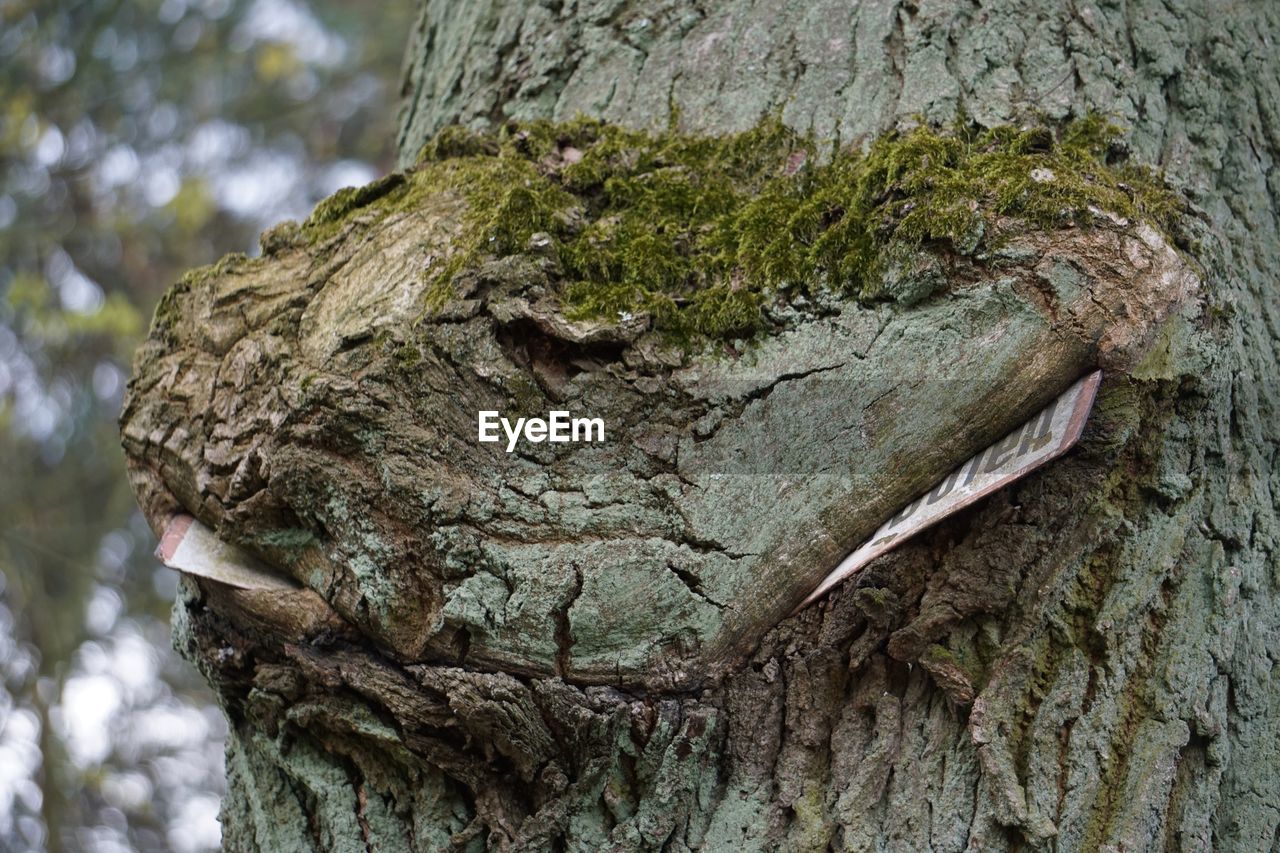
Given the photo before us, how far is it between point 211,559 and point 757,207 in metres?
1.05

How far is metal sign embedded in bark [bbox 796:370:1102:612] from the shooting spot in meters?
1.41

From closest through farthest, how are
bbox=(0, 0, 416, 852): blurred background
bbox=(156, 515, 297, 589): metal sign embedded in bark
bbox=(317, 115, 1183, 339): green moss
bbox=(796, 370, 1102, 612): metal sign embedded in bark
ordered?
bbox=(796, 370, 1102, 612): metal sign embedded in bark, bbox=(317, 115, 1183, 339): green moss, bbox=(156, 515, 297, 589): metal sign embedded in bark, bbox=(0, 0, 416, 852): blurred background

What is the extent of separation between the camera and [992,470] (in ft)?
4.74

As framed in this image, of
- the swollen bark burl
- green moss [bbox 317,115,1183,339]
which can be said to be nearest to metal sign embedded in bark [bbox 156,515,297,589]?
the swollen bark burl

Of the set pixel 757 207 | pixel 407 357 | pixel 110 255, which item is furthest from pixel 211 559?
pixel 110 255

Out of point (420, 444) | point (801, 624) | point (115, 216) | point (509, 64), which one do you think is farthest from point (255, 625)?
point (115, 216)

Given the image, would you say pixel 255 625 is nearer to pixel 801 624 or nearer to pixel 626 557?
pixel 626 557

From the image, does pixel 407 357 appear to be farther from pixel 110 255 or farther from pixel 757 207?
pixel 110 255

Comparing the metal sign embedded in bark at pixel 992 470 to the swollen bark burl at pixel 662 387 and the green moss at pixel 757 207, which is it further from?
the green moss at pixel 757 207

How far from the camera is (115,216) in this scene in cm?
648

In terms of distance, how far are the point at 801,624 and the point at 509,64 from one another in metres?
1.35

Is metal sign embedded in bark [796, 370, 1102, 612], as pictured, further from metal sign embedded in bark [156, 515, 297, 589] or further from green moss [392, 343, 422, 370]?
metal sign embedded in bark [156, 515, 297, 589]

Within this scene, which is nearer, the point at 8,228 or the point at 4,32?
the point at 4,32

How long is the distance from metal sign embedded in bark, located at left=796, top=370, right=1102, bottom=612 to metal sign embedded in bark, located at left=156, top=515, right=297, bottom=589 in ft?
2.88
